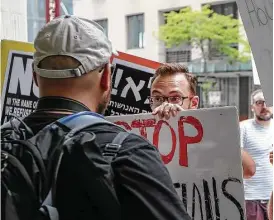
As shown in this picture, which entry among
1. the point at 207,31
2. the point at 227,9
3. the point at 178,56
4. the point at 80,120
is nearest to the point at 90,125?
the point at 80,120

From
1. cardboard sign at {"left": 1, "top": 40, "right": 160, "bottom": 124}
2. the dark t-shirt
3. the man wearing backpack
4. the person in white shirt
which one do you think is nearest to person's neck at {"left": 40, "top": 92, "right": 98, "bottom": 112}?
the man wearing backpack

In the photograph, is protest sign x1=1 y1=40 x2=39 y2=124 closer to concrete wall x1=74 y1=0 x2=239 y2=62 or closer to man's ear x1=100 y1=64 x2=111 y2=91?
man's ear x1=100 y1=64 x2=111 y2=91

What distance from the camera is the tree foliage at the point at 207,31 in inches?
926

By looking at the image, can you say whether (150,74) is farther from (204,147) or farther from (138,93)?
(204,147)

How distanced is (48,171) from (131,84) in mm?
1705

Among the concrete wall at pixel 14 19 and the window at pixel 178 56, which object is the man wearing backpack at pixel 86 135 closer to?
the concrete wall at pixel 14 19

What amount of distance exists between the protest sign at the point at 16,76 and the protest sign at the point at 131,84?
42 centimetres

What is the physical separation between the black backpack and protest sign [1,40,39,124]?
164 cm

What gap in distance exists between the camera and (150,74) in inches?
114

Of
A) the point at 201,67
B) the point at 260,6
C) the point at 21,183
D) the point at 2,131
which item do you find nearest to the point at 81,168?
the point at 21,183

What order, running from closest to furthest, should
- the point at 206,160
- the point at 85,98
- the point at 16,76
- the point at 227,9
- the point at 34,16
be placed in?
1. the point at 85,98
2. the point at 206,160
3. the point at 16,76
4. the point at 34,16
5. the point at 227,9

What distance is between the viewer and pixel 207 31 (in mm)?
23625

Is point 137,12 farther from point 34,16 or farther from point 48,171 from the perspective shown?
point 48,171

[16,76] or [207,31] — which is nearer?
[16,76]
